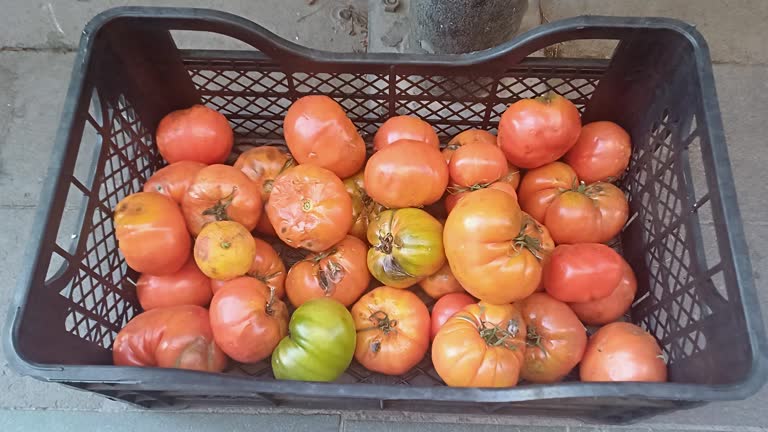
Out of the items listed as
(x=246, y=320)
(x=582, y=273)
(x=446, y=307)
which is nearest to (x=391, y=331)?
(x=446, y=307)

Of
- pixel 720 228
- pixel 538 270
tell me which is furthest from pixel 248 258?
pixel 720 228

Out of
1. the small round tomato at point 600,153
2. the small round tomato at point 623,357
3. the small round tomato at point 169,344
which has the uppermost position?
the small round tomato at point 600,153

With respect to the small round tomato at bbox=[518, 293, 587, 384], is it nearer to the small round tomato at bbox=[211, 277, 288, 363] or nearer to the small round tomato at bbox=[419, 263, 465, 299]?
the small round tomato at bbox=[419, 263, 465, 299]

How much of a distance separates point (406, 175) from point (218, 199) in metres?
0.44

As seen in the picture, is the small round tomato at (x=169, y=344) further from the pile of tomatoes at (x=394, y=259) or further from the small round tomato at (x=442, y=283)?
the small round tomato at (x=442, y=283)

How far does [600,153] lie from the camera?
5.02 feet

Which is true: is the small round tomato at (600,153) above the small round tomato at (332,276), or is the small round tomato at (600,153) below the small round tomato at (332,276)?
above

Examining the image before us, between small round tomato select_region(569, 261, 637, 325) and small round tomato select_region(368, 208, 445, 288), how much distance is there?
38 centimetres

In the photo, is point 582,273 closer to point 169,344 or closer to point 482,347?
point 482,347

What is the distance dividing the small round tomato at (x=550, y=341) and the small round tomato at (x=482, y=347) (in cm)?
8

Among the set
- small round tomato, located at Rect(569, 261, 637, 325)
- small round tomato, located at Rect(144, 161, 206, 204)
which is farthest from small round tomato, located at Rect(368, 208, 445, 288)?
small round tomato, located at Rect(144, 161, 206, 204)

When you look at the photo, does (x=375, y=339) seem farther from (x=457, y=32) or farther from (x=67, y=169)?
(x=457, y=32)

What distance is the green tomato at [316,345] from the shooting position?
122 cm

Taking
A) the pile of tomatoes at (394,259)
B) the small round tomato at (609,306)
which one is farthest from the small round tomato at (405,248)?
the small round tomato at (609,306)
